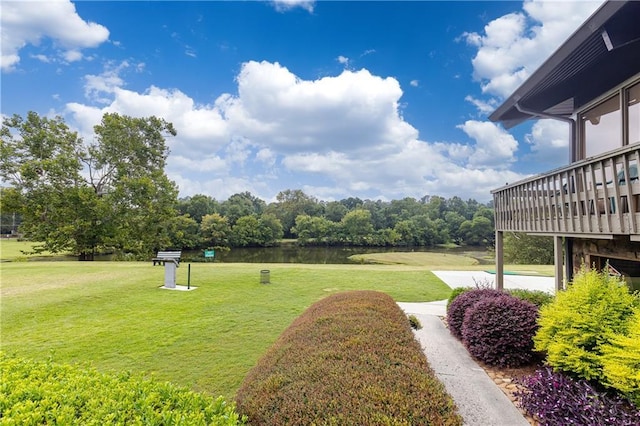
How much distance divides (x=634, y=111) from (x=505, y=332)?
3722 millimetres

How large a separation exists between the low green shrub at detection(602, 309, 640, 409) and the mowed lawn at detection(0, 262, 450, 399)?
3.45 m

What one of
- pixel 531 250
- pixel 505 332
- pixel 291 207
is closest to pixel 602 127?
pixel 505 332

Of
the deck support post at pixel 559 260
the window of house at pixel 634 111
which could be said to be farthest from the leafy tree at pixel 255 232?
the window of house at pixel 634 111

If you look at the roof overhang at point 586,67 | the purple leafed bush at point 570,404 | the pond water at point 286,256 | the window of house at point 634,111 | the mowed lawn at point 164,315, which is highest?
the roof overhang at point 586,67

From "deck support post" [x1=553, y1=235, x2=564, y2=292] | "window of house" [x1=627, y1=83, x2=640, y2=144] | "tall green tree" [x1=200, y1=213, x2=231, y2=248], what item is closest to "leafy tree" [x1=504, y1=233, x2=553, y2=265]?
"deck support post" [x1=553, y1=235, x2=564, y2=292]

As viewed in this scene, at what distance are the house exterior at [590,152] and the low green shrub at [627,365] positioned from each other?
46.2 inches

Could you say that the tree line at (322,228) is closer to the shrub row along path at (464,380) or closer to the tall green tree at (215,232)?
the tall green tree at (215,232)

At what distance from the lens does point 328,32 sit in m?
12.8

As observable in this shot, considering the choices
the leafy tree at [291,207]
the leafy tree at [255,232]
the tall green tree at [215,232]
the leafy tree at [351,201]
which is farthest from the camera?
the leafy tree at [351,201]

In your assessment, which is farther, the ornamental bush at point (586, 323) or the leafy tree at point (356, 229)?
the leafy tree at point (356, 229)

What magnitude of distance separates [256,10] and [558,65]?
9940 millimetres

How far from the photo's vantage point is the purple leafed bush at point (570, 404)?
8.13 ft

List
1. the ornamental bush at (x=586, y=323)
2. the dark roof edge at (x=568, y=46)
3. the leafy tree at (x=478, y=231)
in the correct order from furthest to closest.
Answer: the leafy tree at (x=478, y=231), the dark roof edge at (x=568, y=46), the ornamental bush at (x=586, y=323)

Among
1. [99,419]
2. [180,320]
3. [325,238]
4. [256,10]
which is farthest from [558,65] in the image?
[325,238]
